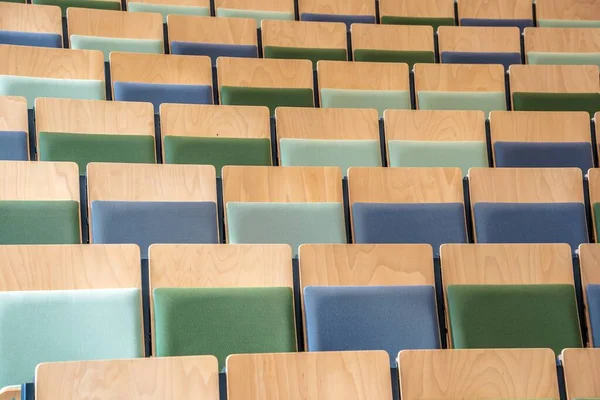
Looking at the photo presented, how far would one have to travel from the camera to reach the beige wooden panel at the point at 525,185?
1.55ft

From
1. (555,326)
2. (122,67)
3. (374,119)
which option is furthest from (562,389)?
(122,67)

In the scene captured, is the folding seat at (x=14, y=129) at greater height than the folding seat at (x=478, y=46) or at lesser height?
lesser

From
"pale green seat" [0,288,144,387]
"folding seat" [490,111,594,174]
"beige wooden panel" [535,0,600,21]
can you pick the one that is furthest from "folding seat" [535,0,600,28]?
"pale green seat" [0,288,144,387]

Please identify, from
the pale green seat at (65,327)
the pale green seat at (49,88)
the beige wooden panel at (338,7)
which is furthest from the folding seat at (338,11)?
the pale green seat at (65,327)

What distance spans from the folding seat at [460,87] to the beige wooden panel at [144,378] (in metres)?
0.39

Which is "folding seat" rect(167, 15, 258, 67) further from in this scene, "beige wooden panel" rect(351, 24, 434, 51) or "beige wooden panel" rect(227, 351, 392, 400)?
"beige wooden panel" rect(227, 351, 392, 400)

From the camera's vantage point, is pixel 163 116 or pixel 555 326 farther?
pixel 163 116

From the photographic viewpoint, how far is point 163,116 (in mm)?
520

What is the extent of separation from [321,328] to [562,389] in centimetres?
10

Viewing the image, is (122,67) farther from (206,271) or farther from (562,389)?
(562,389)

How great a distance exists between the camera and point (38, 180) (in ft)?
1.41

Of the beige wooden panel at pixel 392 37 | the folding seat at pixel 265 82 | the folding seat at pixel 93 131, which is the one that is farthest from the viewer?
the beige wooden panel at pixel 392 37

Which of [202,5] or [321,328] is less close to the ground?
[202,5]

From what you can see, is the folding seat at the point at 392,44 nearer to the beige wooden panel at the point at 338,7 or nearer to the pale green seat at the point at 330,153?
the beige wooden panel at the point at 338,7
